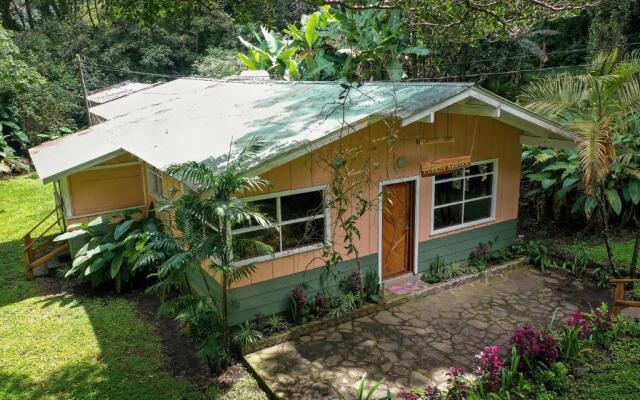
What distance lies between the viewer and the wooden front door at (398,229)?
8703mm

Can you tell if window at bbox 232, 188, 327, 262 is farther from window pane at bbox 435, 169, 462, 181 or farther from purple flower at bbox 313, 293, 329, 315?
window pane at bbox 435, 169, 462, 181

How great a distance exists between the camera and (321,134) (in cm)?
695

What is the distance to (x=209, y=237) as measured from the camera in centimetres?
614

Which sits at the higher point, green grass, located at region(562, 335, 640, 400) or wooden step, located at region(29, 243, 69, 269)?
green grass, located at region(562, 335, 640, 400)

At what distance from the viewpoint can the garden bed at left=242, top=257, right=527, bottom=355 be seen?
7.13 m

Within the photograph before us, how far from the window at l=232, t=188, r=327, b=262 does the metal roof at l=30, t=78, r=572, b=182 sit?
3.24 feet

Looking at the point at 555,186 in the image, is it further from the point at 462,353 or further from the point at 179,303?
the point at 179,303

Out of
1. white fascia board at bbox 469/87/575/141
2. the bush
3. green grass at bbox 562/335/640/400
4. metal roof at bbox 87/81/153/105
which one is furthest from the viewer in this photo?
metal roof at bbox 87/81/153/105

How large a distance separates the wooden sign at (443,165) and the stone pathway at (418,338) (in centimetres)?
210

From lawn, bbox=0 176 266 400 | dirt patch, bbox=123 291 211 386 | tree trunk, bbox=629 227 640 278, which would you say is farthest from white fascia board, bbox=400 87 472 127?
dirt patch, bbox=123 291 211 386

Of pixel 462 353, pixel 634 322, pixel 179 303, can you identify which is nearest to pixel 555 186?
pixel 634 322

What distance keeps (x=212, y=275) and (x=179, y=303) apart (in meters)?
0.99

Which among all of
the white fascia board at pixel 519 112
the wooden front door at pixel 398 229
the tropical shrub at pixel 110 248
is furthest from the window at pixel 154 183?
the white fascia board at pixel 519 112

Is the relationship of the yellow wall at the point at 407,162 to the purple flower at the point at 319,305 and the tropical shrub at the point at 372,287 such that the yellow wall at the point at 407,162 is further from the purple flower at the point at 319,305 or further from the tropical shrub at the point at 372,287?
the purple flower at the point at 319,305
